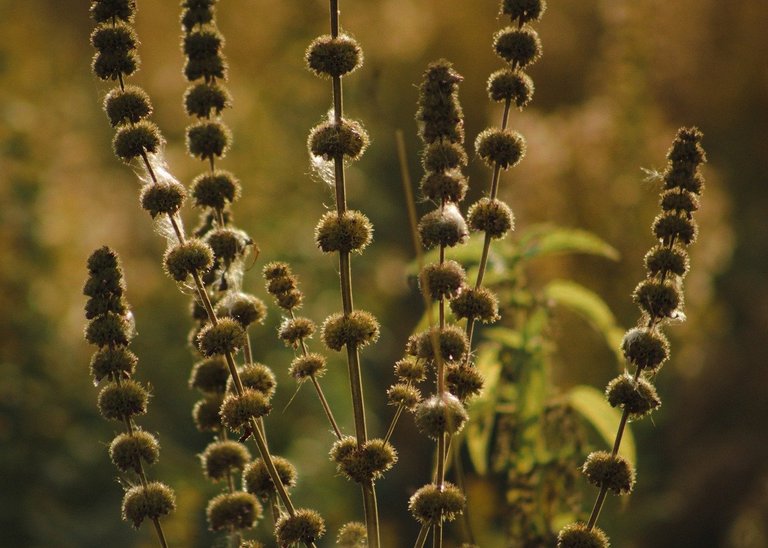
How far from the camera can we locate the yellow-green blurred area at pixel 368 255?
253cm

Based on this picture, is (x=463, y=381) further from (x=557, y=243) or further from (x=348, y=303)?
(x=557, y=243)

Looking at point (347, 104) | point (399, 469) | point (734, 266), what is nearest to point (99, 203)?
point (347, 104)

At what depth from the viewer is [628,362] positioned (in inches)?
28.2

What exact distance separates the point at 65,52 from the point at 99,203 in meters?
1.49

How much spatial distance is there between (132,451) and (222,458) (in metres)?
0.15

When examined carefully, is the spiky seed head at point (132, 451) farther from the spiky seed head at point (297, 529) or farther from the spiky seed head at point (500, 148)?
the spiky seed head at point (500, 148)

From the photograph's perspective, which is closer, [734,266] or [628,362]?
[628,362]

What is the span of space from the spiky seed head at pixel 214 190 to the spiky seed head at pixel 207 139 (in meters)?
0.03

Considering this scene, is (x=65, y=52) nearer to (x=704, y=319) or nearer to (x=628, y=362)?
(x=704, y=319)

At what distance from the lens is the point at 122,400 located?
0.72 m

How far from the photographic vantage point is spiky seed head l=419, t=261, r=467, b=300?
70 cm

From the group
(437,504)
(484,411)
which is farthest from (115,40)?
(484,411)

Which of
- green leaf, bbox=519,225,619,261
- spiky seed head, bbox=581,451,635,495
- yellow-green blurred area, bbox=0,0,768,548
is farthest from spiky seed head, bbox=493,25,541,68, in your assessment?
yellow-green blurred area, bbox=0,0,768,548

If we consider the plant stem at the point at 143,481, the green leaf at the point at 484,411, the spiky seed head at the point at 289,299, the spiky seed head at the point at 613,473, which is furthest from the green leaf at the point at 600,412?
the plant stem at the point at 143,481
